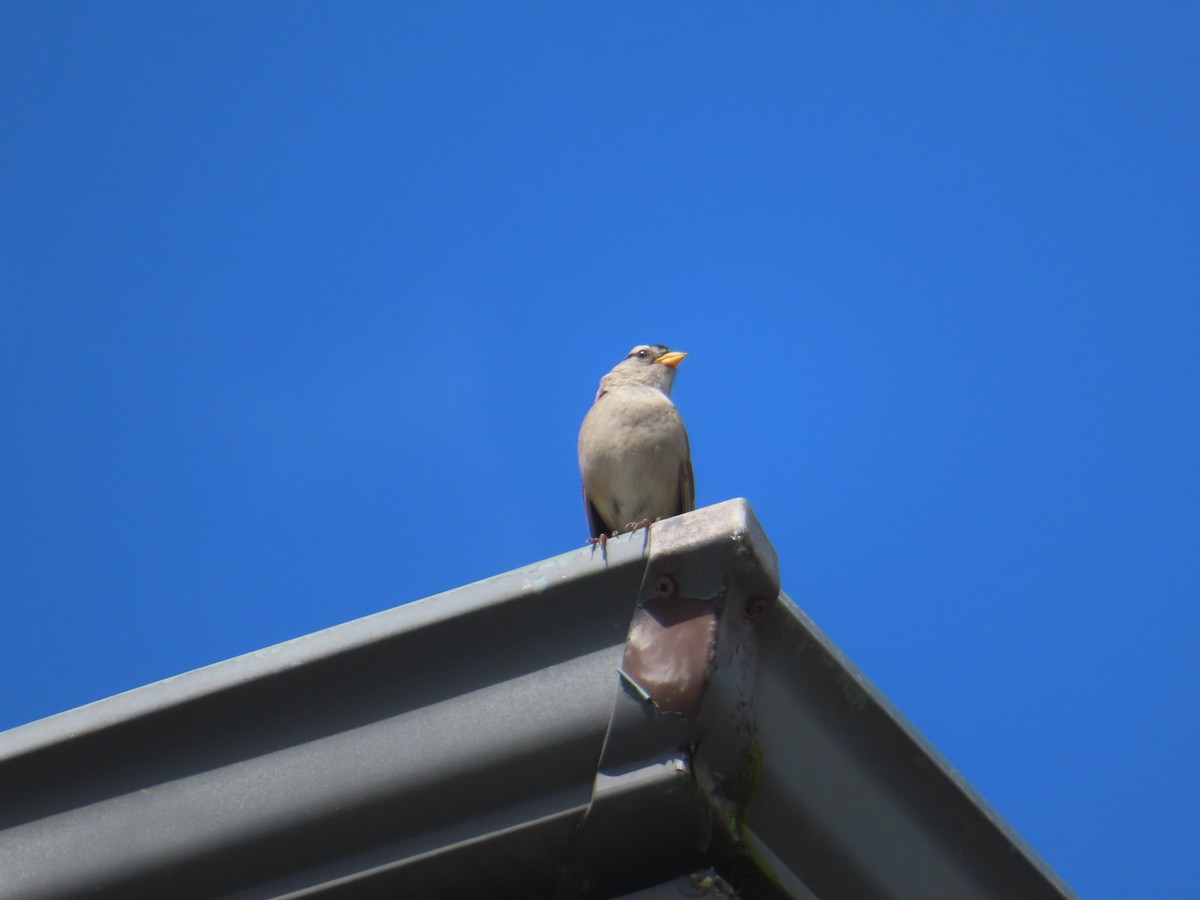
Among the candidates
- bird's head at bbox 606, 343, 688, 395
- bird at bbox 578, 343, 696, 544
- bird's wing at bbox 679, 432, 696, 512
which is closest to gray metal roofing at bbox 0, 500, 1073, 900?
bird at bbox 578, 343, 696, 544

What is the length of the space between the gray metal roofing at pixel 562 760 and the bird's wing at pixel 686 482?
3.64 m

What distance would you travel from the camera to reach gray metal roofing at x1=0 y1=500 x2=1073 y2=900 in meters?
1.60

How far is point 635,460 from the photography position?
17.2 feet

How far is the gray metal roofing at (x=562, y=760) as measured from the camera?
1.60 meters

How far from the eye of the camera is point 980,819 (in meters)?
1.74

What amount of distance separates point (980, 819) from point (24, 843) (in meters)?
1.43

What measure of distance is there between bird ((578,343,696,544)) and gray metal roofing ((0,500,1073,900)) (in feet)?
11.1

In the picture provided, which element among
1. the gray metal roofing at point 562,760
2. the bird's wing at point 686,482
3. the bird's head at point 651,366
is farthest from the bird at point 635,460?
the gray metal roofing at point 562,760

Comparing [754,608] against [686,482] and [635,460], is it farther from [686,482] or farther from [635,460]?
[686,482]

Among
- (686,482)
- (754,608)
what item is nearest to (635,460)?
(686,482)

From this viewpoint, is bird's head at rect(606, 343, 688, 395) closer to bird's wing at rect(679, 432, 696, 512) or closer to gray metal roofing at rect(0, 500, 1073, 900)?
bird's wing at rect(679, 432, 696, 512)

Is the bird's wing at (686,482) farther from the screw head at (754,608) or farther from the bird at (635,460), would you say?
the screw head at (754,608)

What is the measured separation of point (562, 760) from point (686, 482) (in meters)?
3.84

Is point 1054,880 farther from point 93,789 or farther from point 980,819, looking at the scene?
point 93,789
